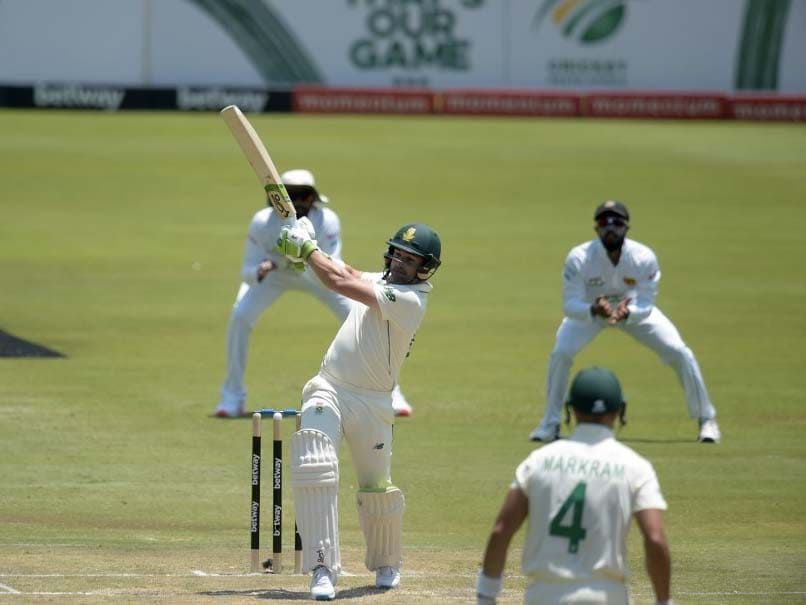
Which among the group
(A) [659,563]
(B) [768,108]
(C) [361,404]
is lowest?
(A) [659,563]

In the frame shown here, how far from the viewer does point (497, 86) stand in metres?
45.2

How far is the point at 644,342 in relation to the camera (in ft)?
42.0

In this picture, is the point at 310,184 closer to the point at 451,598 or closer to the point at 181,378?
the point at 181,378

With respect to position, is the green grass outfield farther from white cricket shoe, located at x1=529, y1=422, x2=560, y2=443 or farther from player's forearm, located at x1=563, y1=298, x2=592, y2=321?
player's forearm, located at x1=563, y1=298, x2=592, y2=321

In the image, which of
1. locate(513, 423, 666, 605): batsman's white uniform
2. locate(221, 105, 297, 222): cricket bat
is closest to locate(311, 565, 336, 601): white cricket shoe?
locate(221, 105, 297, 222): cricket bat

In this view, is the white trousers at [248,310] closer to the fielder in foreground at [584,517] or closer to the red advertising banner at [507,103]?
the fielder in foreground at [584,517]

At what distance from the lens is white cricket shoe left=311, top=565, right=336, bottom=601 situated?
7715 mm

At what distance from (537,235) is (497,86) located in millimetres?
19242

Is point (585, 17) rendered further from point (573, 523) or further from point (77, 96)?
point (573, 523)

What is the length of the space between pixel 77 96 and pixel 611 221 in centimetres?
3019

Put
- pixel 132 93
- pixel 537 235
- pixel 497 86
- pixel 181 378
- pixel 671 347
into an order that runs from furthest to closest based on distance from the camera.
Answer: pixel 497 86 → pixel 132 93 → pixel 537 235 → pixel 181 378 → pixel 671 347

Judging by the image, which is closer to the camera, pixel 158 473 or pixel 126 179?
pixel 158 473

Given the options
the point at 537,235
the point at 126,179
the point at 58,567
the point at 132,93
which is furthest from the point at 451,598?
the point at 132,93

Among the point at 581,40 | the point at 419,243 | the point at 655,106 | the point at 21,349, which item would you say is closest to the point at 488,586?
the point at 419,243
